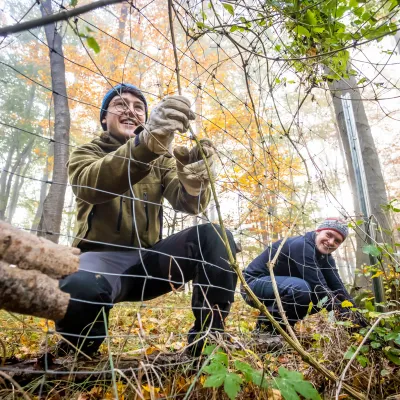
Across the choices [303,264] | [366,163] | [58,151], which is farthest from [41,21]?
[58,151]

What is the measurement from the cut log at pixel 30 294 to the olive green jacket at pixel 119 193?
1.88ft

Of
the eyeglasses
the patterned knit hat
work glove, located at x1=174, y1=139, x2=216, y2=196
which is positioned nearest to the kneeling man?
the patterned knit hat

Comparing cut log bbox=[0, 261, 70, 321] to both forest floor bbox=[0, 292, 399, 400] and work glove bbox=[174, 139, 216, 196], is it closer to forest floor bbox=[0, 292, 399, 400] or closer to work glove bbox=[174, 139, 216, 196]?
forest floor bbox=[0, 292, 399, 400]

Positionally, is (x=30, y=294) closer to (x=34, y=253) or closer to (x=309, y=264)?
(x=34, y=253)

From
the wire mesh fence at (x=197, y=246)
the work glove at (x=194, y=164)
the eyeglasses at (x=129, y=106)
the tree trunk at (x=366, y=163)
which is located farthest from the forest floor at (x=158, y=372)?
the tree trunk at (x=366, y=163)

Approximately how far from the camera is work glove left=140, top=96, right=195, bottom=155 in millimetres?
1208

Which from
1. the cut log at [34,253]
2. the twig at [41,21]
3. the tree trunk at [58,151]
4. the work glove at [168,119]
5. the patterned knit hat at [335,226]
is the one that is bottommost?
the cut log at [34,253]

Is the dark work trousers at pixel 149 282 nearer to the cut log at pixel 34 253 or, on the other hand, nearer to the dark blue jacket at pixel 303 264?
the cut log at pixel 34 253

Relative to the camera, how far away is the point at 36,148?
13.7m

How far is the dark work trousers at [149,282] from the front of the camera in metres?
1.29

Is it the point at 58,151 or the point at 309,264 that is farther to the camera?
the point at 58,151

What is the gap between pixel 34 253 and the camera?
697 millimetres

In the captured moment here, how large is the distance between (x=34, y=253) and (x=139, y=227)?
1.06 meters

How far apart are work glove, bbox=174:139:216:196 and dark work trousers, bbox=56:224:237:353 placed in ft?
0.78
